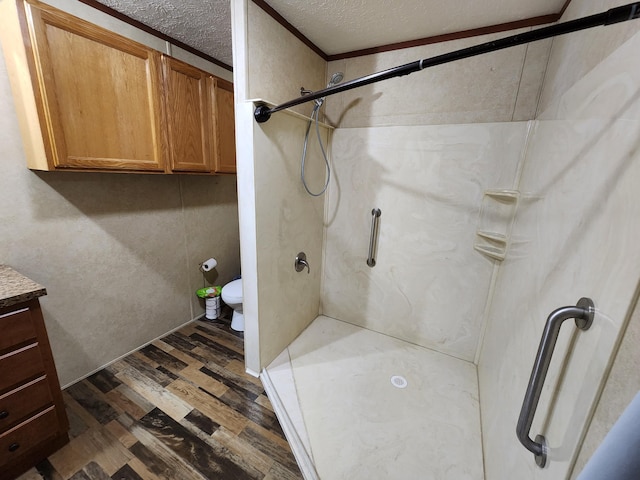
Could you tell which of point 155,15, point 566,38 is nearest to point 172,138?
point 155,15

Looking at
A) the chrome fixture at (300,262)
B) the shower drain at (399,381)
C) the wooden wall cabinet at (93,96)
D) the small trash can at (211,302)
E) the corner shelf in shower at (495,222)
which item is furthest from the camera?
the small trash can at (211,302)

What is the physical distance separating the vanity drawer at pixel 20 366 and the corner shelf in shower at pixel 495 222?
8.58ft

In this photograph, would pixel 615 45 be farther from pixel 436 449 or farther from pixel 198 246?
pixel 198 246

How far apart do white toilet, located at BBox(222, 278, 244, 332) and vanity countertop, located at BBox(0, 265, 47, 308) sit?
1312 mm

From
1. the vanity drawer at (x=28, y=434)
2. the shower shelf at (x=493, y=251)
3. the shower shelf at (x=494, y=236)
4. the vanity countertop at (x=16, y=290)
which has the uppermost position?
the shower shelf at (x=494, y=236)

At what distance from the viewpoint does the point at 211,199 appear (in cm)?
255

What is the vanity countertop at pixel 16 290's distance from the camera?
1077mm

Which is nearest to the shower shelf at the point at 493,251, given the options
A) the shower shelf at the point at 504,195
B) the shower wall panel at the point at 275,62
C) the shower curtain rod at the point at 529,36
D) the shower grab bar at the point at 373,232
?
the shower shelf at the point at 504,195

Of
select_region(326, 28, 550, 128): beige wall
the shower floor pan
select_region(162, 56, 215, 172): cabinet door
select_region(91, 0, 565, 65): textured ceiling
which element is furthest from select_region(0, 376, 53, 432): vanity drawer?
select_region(326, 28, 550, 128): beige wall

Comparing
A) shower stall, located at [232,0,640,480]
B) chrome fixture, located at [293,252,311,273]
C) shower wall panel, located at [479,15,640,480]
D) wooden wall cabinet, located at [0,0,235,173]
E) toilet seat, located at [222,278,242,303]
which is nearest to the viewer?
shower wall panel, located at [479,15,640,480]

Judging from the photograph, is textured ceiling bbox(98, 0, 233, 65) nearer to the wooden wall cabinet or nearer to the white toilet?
the wooden wall cabinet

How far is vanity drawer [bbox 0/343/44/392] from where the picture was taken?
1.11 m

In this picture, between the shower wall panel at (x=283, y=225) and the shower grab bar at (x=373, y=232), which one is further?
the shower grab bar at (x=373, y=232)

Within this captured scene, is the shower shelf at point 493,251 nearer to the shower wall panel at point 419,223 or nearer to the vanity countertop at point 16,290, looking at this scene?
the shower wall panel at point 419,223
